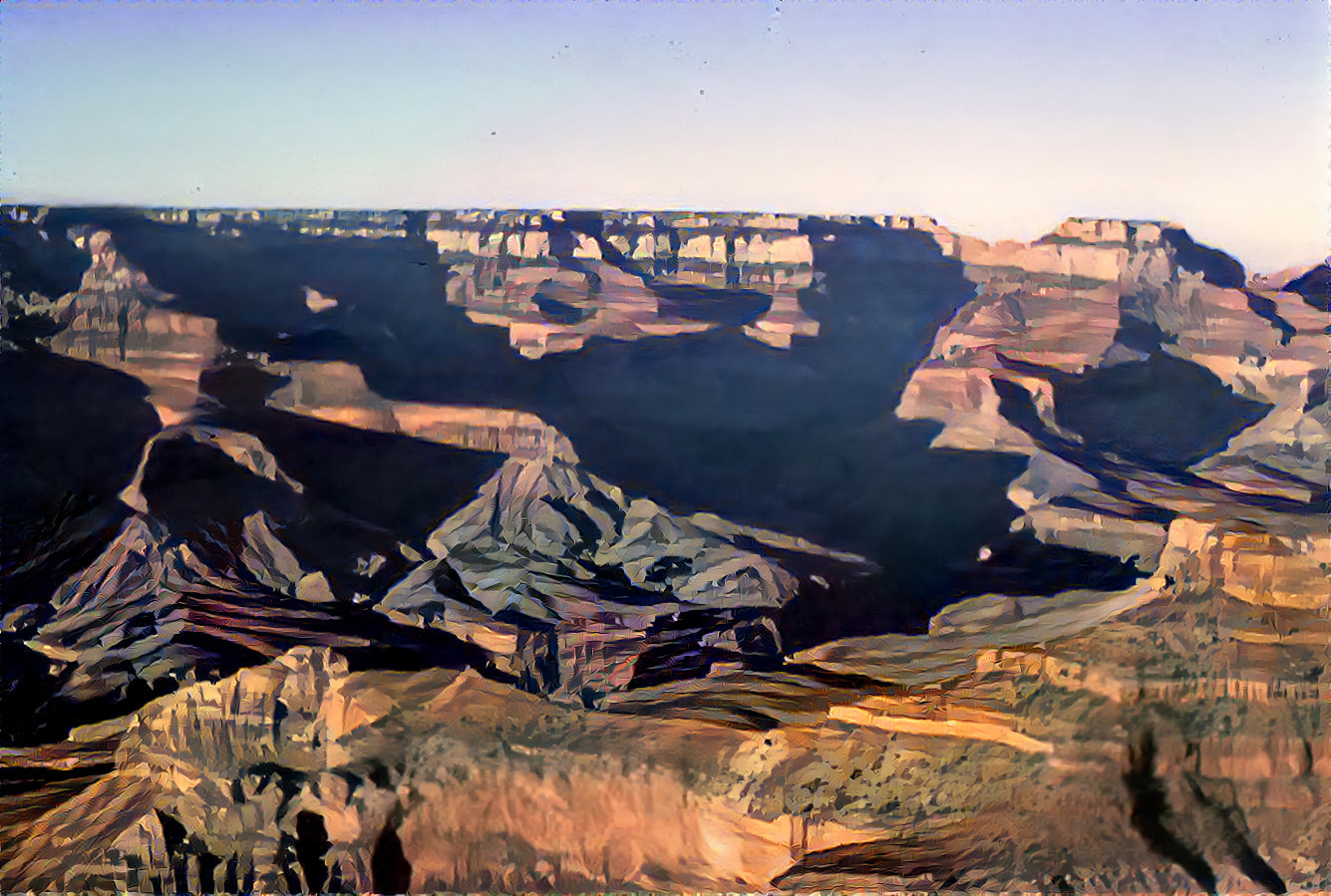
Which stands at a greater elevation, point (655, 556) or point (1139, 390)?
point (1139, 390)

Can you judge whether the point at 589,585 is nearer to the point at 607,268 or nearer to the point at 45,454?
the point at 607,268

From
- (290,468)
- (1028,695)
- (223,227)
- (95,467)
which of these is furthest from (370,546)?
(1028,695)

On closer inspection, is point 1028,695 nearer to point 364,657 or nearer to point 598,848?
point 598,848

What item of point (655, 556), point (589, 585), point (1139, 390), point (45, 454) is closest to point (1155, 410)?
point (1139, 390)

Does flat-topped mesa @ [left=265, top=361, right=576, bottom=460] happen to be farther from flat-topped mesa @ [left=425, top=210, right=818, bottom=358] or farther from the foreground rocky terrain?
flat-topped mesa @ [left=425, top=210, right=818, bottom=358]

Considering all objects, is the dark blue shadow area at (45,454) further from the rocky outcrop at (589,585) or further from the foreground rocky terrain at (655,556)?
the rocky outcrop at (589,585)

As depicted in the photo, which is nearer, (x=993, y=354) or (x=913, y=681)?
(x=913, y=681)
